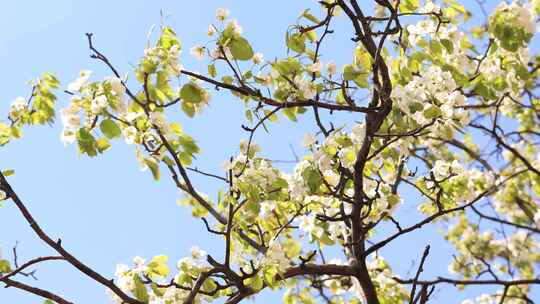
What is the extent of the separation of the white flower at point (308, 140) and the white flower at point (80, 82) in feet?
2.95

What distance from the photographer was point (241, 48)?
2.57m

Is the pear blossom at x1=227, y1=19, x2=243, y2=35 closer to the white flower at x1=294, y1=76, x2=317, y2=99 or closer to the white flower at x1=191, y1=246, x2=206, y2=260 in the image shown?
the white flower at x1=294, y1=76, x2=317, y2=99

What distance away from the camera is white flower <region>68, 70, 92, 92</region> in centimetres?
249

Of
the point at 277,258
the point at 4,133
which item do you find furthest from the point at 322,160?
the point at 4,133

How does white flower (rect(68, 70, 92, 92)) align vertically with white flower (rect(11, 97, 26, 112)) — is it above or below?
below

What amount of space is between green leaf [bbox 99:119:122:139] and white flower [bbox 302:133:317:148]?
77cm

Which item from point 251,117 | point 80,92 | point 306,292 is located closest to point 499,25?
point 251,117

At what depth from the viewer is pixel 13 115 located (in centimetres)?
336

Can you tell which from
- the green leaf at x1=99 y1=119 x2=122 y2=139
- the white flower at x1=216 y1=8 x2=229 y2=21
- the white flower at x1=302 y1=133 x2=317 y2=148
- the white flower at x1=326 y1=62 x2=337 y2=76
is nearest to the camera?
the green leaf at x1=99 y1=119 x2=122 y2=139

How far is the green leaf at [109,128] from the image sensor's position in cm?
242

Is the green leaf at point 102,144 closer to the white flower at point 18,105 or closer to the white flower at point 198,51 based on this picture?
the white flower at point 198,51

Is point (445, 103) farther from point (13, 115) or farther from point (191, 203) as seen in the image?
point (191, 203)

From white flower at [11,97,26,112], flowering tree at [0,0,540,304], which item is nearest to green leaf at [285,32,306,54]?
flowering tree at [0,0,540,304]

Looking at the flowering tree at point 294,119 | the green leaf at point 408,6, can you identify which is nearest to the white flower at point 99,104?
the flowering tree at point 294,119
